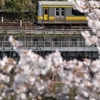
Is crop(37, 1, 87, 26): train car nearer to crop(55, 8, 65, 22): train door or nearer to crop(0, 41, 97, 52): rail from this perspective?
crop(55, 8, 65, 22): train door

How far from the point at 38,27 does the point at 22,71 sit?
1578 cm

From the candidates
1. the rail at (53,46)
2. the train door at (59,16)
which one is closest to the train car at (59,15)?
the train door at (59,16)

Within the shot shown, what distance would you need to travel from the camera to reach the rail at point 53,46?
16.2 meters

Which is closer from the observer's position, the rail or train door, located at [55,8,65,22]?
the rail

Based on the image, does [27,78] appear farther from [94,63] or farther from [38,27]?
[38,27]

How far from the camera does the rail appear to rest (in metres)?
16.2

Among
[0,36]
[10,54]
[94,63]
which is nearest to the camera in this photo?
[94,63]

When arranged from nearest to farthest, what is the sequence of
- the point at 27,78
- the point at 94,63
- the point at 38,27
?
the point at 27,78 → the point at 94,63 → the point at 38,27

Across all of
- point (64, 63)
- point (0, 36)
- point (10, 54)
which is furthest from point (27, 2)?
point (64, 63)

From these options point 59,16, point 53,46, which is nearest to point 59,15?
point 59,16

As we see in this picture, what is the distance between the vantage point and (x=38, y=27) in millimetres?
19453

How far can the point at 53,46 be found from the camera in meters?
16.5

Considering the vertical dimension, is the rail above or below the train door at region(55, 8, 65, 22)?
below

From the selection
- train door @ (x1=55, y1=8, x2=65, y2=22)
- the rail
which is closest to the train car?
train door @ (x1=55, y1=8, x2=65, y2=22)
